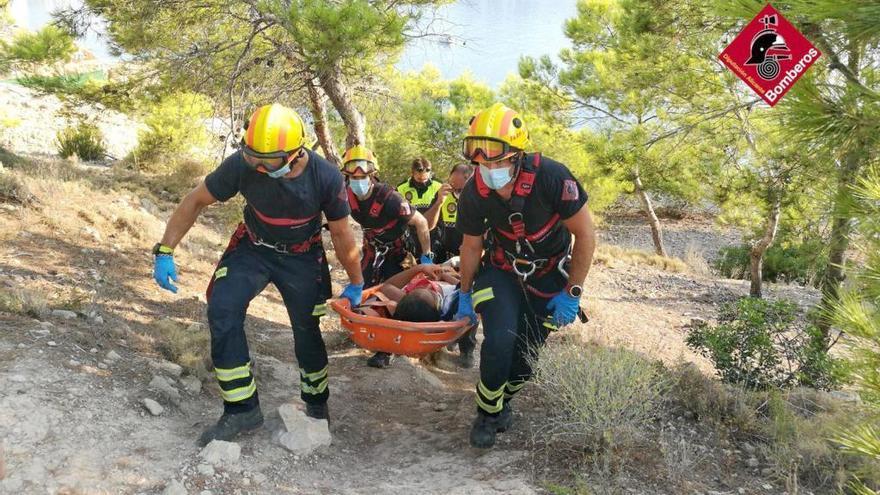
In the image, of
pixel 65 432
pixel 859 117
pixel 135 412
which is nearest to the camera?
pixel 859 117

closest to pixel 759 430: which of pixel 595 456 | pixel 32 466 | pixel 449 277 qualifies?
pixel 595 456

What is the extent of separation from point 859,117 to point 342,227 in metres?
2.42

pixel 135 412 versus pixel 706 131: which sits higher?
pixel 706 131

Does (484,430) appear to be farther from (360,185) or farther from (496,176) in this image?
(360,185)

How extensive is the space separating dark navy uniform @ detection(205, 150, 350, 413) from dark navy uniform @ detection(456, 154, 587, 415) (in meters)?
0.79

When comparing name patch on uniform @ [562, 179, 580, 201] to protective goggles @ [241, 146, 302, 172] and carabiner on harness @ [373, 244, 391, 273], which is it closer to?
protective goggles @ [241, 146, 302, 172]

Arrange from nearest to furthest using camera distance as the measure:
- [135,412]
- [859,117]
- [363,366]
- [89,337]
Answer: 1. [859,117]
2. [135,412]
3. [89,337]
4. [363,366]

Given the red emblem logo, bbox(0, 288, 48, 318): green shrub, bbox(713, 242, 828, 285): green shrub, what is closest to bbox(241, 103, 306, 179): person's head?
bbox(0, 288, 48, 318): green shrub

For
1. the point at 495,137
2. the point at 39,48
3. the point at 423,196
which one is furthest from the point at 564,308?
the point at 39,48

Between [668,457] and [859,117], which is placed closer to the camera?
[859,117]

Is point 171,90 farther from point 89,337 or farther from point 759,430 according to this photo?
point 759,430

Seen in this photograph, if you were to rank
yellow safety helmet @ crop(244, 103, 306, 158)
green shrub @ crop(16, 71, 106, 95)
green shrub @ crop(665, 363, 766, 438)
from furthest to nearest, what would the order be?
green shrub @ crop(16, 71, 106, 95), green shrub @ crop(665, 363, 766, 438), yellow safety helmet @ crop(244, 103, 306, 158)

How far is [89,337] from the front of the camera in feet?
13.4

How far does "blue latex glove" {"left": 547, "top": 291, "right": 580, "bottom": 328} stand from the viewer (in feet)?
12.2
